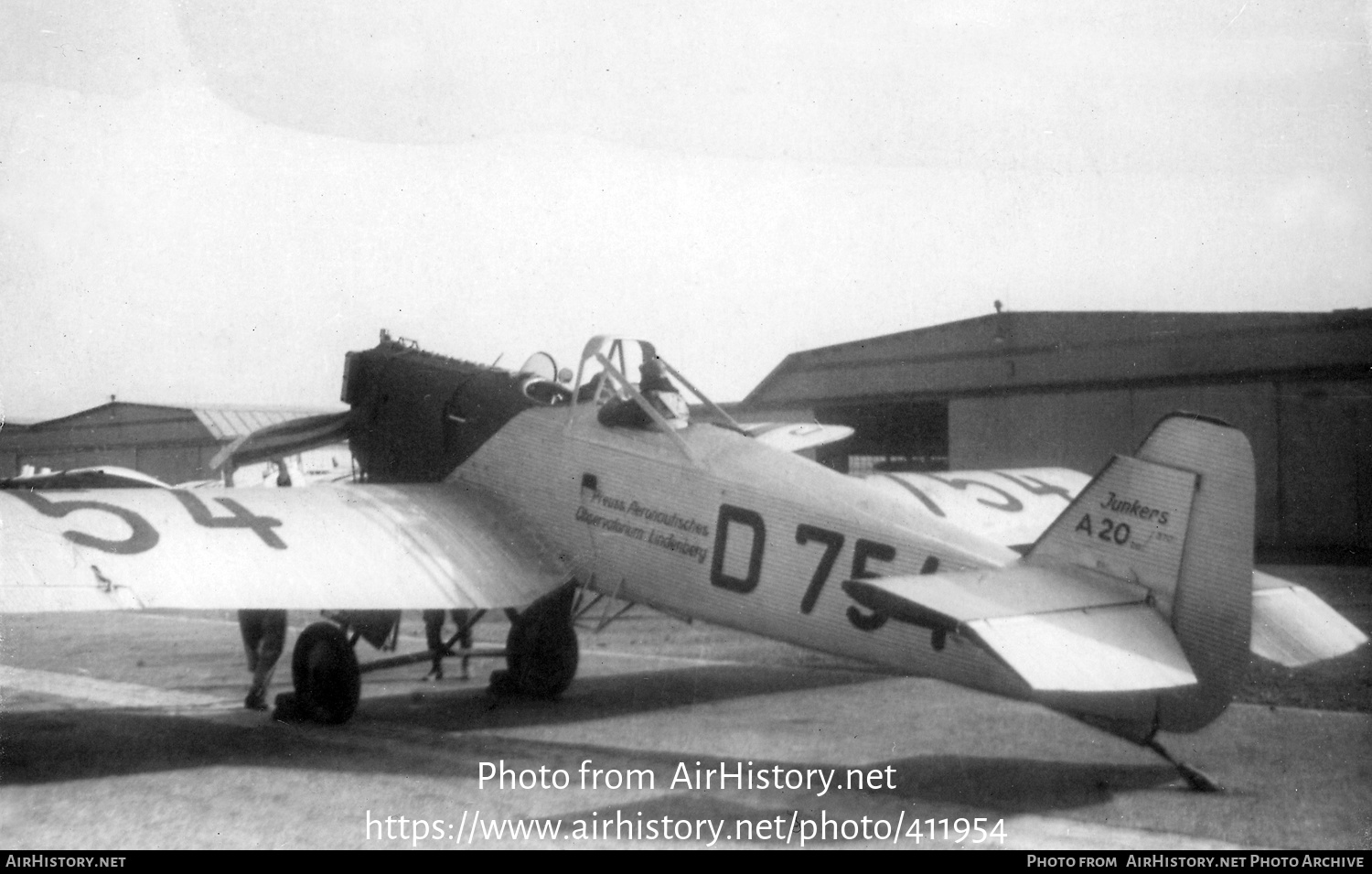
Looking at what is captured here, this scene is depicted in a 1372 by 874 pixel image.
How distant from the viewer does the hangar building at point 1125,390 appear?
1881cm

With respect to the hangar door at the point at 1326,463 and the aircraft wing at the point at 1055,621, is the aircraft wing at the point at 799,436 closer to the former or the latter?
the aircraft wing at the point at 1055,621

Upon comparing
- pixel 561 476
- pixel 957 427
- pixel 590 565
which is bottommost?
pixel 957 427

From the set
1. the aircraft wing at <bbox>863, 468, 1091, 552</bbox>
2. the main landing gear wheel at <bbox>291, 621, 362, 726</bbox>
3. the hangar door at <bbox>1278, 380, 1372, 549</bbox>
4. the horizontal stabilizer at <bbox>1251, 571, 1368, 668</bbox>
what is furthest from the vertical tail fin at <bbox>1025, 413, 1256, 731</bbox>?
the hangar door at <bbox>1278, 380, 1372, 549</bbox>

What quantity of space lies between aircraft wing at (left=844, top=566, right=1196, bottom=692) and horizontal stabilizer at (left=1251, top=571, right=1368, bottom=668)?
0.60m

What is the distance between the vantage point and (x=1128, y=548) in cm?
513

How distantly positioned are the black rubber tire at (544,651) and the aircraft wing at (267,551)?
104 centimetres

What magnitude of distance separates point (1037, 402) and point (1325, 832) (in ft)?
59.0

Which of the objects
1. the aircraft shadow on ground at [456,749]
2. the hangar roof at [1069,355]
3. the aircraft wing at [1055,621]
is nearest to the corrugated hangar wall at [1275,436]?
the hangar roof at [1069,355]

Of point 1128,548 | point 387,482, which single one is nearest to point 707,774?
point 1128,548

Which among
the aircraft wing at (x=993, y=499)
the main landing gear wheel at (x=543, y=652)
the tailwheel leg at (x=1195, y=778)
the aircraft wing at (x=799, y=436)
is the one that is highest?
the aircraft wing at (x=799, y=436)

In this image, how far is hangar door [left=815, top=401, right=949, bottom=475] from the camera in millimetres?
25844

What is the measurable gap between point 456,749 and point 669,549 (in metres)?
1.71

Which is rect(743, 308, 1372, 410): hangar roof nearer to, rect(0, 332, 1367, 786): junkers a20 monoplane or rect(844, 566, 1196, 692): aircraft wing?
rect(0, 332, 1367, 786): junkers a20 monoplane
